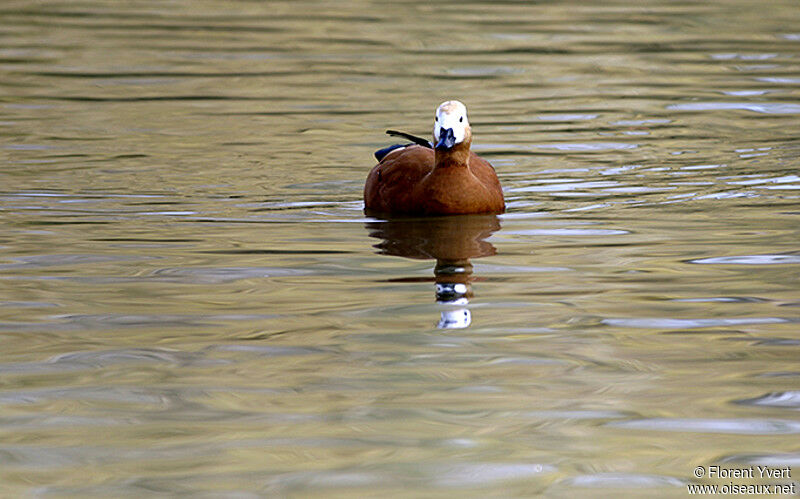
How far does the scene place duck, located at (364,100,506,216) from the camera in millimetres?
9133

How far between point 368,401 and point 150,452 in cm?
87

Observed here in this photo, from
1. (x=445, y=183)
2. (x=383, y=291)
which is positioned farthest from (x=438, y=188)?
(x=383, y=291)

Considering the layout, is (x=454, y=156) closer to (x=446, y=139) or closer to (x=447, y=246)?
(x=446, y=139)

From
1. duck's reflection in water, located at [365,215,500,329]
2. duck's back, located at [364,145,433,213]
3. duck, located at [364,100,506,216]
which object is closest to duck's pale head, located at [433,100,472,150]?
duck, located at [364,100,506,216]

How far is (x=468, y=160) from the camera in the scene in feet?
31.0

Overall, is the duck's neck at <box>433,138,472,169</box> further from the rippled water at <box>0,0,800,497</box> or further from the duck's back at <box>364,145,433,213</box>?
the rippled water at <box>0,0,800,497</box>

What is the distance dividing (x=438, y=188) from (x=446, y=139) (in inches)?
14.2

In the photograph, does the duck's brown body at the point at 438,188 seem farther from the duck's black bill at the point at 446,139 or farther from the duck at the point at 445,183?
the duck's black bill at the point at 446,139

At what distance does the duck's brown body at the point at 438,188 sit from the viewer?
9.20 meters

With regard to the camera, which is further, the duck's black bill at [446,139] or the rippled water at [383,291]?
the duck's black bill at [446,139]

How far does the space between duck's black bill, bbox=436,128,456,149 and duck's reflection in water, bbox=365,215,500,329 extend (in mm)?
471

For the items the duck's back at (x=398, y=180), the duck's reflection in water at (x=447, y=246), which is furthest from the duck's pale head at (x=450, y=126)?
the duck's reflection in water at (x=447, y=246)

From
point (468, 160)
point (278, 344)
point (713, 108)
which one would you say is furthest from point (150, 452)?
point (713, 108)

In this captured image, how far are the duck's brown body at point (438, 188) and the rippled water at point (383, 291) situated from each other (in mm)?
139
